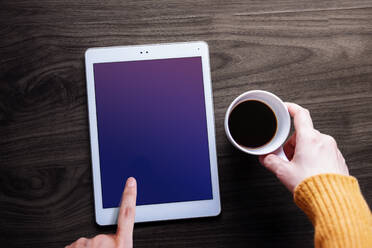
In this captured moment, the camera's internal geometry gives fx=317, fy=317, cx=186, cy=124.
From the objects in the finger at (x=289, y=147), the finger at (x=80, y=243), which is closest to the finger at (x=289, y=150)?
the finger at (x=289, y=147)

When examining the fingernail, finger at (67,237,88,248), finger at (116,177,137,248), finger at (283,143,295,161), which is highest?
finger at (283,143,295,161)

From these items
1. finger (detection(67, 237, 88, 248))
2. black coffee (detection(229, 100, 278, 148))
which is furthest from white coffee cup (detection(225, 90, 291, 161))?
finger (detection(67, 237, 88, 248))

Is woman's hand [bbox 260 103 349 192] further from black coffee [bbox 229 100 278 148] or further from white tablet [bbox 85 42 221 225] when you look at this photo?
white tablet [bbox 85 42 221 225]

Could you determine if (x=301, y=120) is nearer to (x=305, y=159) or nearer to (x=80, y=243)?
(x=305, y=159)

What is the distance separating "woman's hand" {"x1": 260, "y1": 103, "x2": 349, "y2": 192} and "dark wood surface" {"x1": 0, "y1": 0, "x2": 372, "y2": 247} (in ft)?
0.37

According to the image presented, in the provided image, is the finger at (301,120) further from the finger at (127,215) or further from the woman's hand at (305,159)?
the finger at (127,215)

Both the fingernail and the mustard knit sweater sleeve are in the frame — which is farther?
the fingernail

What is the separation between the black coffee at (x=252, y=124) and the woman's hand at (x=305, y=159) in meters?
0.04

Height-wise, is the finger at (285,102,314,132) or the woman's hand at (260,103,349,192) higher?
the finger at (285,102,314,132)

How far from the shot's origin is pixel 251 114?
23.7 inches

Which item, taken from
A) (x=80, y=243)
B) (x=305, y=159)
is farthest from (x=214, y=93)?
(x=80, y=243)

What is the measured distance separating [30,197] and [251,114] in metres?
0.49

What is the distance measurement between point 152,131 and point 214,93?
15 centimetres

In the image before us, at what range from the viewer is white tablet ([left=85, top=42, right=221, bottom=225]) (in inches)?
25.8
